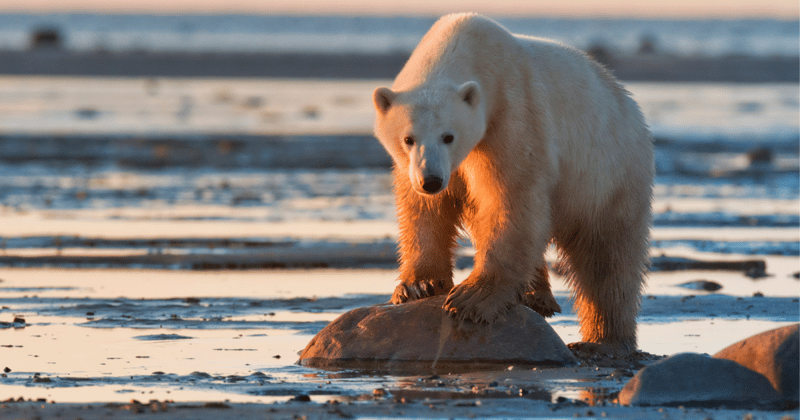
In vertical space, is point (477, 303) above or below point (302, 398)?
above

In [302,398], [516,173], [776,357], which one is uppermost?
[516,173]

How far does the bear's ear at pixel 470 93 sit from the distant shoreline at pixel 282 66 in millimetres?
31476

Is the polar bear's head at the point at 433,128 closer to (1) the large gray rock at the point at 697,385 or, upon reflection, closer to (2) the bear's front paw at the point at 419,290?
(2) the bear's front paw at the point at 419,290

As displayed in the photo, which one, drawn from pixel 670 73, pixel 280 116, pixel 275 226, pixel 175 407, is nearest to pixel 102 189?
pixel 275 226

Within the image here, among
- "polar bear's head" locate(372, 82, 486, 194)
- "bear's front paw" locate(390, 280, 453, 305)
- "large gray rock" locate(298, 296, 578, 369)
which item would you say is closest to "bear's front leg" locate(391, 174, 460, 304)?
"bear's front paw" locate(390, 280, 453, 305)

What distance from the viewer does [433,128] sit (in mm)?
5520

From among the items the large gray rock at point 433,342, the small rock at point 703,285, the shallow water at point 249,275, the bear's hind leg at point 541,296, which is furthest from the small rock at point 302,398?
the small rock at point 703,285

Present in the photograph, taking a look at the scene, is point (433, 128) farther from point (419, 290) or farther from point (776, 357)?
point (776, 357)

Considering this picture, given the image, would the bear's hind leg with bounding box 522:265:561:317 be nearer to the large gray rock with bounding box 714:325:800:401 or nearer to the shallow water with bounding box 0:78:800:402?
the shallow water with bounding box 0:78:800:402

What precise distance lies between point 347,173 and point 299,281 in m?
7.40

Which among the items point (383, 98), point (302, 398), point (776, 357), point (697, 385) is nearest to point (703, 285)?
point (776, 357)

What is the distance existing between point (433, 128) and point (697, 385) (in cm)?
172

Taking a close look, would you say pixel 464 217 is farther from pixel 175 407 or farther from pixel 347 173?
pixel 347 173

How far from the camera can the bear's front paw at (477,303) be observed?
6039 millimetres
